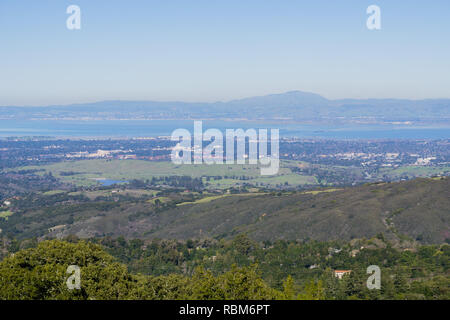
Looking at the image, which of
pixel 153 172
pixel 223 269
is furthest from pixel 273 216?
pixel 153 172

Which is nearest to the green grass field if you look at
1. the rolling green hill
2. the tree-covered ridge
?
the rolling green hill

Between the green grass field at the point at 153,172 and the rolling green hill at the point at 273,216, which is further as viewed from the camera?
the green grass field at the point at 153,172

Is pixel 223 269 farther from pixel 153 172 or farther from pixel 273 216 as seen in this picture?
pixel 153 172

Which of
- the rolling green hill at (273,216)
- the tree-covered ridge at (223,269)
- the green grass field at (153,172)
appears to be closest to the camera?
the tree-covered ridge at (223,269)

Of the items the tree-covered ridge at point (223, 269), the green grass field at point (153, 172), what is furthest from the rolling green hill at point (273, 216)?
the green grass field at point (153, 172)

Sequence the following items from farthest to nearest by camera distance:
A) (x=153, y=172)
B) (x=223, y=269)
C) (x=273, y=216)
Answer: (x=153, y=172)
(x=273, y=216)
(x=223, y=269)

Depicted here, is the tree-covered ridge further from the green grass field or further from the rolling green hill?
the green grass field

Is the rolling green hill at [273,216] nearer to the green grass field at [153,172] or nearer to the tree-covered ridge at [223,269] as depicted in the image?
the tree-covered ridge at [223,269]

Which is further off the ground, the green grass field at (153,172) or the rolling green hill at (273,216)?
the rolling green hill at (273,216)

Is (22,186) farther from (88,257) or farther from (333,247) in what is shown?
(88,257)

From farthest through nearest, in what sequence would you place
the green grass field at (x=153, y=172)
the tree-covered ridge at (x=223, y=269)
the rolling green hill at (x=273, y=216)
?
the green grass field at (x=153, y=172)
the rolling green hill at (x=273, y=216)
the tree-covered ridge at (x=223, y=269)
